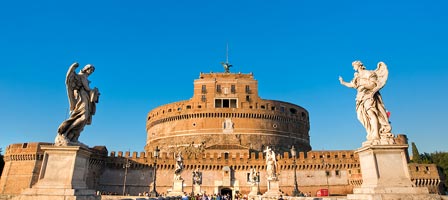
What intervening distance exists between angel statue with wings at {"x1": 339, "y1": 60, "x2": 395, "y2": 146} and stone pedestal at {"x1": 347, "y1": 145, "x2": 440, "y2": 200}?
32 centimetres

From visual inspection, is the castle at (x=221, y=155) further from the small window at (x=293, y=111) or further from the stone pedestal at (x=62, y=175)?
the stone pedestal at (x=62, y=175)

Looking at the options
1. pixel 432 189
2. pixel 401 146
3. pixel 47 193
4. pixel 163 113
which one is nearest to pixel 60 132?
pixel 47 193

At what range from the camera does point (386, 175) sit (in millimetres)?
6480

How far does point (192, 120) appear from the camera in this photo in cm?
5450

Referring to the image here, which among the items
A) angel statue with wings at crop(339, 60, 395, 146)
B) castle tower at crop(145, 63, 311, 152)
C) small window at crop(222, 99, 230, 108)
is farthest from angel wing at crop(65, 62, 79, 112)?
small window at crop(222, 99, 230, 108)

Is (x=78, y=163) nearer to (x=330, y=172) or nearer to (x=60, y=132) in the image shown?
(x=60, y=132)

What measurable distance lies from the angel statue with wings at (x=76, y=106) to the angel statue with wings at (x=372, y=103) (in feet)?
20.8

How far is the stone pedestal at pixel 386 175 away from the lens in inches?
243

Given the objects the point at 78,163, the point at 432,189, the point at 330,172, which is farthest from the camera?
the point at 330,172

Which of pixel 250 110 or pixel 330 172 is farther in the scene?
pixel 250 110

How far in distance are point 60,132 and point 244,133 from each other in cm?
4727

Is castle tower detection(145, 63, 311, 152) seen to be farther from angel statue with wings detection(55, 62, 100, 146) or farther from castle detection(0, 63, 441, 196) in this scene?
angel statue with wings detection(55, 62, 100, 146)

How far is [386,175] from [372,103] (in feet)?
5.35

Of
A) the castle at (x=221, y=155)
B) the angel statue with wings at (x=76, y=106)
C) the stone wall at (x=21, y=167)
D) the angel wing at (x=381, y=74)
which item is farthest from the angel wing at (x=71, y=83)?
the stone wall at (x=21, y=167)
